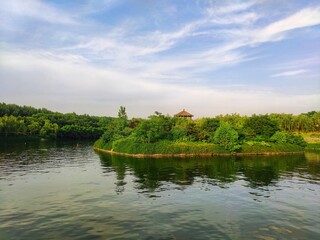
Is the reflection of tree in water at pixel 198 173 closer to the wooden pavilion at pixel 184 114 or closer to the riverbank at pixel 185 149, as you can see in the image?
the riverbank at pixel 185 149

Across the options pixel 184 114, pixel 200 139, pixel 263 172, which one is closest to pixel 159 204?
pixel 263 172

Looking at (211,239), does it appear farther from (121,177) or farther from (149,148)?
(149,148)

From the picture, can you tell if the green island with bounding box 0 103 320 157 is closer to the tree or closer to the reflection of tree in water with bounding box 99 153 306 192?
the tree

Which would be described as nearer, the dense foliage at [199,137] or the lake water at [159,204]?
the lake water at [159,204]

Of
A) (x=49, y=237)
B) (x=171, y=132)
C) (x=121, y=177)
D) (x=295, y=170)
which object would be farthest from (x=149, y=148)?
(x=49, y=237)

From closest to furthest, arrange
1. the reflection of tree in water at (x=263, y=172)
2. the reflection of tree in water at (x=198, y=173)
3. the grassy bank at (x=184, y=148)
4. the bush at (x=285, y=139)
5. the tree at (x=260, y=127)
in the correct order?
the reflection of tree in water at (x=198, y=173)
the reflection of tree in water at (x=263, y=172)
the grassy bank at (x=184, y=148)
the bush at (x=285, y=139)
the tree at (x=260, y=127)

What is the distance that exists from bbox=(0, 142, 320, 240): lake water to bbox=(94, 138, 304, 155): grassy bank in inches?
987

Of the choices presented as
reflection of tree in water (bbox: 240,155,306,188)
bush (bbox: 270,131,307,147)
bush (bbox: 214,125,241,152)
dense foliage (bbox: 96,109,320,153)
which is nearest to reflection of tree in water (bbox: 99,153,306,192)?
reflection of tree in water (bbox: 240,155,306,188)

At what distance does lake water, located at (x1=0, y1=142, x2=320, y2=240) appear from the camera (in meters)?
24.9

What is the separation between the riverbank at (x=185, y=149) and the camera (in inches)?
3275

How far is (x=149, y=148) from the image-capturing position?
83.4m

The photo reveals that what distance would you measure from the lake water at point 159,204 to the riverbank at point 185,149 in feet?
81.3

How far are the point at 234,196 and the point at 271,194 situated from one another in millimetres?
5409

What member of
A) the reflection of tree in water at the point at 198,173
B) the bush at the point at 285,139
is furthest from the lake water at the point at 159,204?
the bush at the point at 285,139
